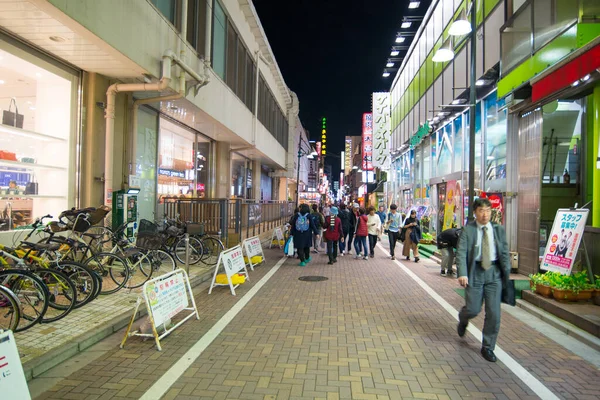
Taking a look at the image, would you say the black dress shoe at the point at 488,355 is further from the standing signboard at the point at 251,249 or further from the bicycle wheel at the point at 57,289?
the standing signboard at the point at 251,249

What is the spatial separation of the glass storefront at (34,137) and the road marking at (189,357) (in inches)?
191

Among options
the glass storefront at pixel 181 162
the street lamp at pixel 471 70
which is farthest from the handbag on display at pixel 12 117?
the street lamp at pixel 471 70

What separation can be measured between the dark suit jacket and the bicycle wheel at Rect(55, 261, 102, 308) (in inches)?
213

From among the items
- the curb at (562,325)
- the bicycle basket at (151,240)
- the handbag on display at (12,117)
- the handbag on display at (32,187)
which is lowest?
the curb at (562,325)

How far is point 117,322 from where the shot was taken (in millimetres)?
5309

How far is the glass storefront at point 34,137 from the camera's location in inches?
279

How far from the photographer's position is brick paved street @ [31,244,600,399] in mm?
3623

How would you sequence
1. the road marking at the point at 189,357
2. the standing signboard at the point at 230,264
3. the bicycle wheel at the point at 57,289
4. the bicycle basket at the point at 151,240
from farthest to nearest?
the bicycle basket at the point at 151,240 < the standing signboard at the point at 230,264 < the bicycle wheel at the point at 57,289 < the road marking at the point at 189,357

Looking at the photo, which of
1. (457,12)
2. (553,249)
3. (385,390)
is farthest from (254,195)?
(385,390)

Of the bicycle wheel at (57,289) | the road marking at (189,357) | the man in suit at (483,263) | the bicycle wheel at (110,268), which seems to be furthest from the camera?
the bicycle wheel at (110,268)

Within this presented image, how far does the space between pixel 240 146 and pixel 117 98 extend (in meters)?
9.38

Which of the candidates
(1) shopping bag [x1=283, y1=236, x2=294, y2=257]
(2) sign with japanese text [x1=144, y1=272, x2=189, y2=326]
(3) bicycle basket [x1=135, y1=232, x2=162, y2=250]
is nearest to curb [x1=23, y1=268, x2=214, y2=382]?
(2) sign with japanese text [x1=144, y1=272, x2=189, y2=326]

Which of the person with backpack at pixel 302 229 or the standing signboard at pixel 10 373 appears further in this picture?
the person with backpack at pixel 302 229

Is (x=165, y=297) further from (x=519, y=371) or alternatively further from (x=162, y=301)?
(x=519, y=371)
